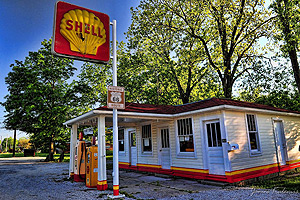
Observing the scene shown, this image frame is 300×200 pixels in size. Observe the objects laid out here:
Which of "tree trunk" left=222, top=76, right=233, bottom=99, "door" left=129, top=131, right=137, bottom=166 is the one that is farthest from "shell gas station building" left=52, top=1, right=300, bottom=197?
"tree trunk" left=222, top=76, right=233, bottom=99

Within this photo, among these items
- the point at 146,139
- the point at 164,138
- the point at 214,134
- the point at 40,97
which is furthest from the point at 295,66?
the point at 40,97

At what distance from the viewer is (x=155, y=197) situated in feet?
21.0

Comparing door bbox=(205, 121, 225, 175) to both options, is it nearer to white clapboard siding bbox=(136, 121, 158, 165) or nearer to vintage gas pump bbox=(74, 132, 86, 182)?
white clapboard siding bbox=(136, 121, 158, 165)

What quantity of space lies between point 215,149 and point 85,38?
20.5 ft

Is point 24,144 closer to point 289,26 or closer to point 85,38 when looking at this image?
point 85,38

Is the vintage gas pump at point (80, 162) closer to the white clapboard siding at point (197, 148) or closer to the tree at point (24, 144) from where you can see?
the white clapboard siding at point (197, 148)

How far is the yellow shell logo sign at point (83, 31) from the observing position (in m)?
6.57

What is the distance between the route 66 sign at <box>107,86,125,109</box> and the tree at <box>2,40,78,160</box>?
15.1 metres

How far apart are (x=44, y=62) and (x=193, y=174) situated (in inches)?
754

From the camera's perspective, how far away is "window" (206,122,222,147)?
8211 mm

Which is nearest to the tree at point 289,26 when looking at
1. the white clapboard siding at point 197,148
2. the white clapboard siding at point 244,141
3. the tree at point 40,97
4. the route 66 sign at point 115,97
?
the white clapboard siding at point 244,141

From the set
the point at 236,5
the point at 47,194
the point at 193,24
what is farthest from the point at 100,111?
the point at 236,5

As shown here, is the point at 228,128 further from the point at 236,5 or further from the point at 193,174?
the point at 236,5

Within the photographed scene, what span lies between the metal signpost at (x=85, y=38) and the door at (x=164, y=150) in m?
4.45
